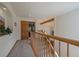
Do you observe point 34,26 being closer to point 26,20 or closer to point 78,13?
point 26,20

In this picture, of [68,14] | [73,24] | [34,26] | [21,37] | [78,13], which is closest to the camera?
[78,13]

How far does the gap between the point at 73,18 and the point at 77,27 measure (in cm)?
56

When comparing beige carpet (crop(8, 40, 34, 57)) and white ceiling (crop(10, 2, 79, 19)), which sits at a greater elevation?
white ceiling (crop(10, 2, 79, 19))

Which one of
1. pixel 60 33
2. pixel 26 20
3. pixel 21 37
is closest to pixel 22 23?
pixel 26 20

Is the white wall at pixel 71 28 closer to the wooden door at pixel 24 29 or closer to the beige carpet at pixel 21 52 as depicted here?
the beige carpet at pixel 21 52

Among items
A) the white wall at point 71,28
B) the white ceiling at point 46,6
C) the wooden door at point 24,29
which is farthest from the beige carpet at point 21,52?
the wooden door at point 24,29

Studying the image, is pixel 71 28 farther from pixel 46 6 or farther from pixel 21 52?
pixel 21 52

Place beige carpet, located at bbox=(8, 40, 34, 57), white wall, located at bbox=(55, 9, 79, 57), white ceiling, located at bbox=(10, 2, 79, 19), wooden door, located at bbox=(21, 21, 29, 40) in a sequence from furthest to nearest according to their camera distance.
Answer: wooden door, located at bbox=(21, 21, 29, 40)
white wall, located at bbox=(55, 9, 79, 57)
beige carpet, located at bbox=(8, 40, 34, 57)
white ceiling, located at bbox=(10, 2, 79, 19)

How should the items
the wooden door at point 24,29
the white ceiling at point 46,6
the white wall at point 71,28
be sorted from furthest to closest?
the wooden door at point 24,29, the white wall at point 71,28, the white ceiling at point 46,6

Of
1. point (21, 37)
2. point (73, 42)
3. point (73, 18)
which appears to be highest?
point (73, 18)

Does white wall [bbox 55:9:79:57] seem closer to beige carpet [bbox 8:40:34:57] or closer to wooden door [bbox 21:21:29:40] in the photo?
beige carpet [bbox 8:40:34:57]

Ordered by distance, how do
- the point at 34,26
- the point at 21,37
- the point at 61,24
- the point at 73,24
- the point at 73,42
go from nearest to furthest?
the point at 73,42, the point at 73,24, the point at 61,24, the point at 21,37, the point at 34,26

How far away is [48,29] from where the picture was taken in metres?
11.9

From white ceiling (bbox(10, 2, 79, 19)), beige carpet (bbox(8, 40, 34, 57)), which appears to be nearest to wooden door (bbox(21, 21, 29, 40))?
beige carpet (bbox(8, 40, 34, 57))
